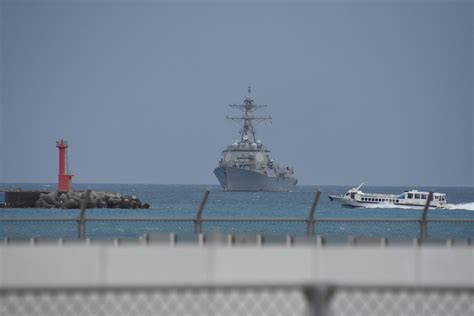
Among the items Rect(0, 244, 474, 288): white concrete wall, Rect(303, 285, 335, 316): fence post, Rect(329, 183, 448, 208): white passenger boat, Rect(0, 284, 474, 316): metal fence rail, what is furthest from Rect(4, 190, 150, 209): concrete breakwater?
Rect(303, 285, 335, 316): fence post

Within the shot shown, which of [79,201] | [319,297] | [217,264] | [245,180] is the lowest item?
[245,180]

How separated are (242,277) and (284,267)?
0.48m

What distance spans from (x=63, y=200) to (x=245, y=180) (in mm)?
96963

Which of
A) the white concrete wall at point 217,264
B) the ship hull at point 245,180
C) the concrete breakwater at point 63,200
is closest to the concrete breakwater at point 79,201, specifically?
the concrete breakwater at point 63,200

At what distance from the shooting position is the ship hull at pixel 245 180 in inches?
7244

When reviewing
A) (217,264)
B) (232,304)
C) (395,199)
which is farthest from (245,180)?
(232,304)

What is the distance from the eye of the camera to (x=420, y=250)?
11.9 meters

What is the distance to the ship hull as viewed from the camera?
18400 centimetres

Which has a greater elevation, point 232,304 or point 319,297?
point 319,297

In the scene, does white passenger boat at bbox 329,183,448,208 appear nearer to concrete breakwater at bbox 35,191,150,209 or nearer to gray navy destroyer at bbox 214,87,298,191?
concrete breakwater at bbox 35,191,150,209

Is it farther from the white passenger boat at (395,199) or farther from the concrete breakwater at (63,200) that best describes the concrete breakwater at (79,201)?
the white passenger boat at (395,199)

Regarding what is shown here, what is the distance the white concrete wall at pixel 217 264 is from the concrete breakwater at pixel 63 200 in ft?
259

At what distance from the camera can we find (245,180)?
186250 mm

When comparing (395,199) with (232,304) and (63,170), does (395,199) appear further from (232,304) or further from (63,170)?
(232,304)
